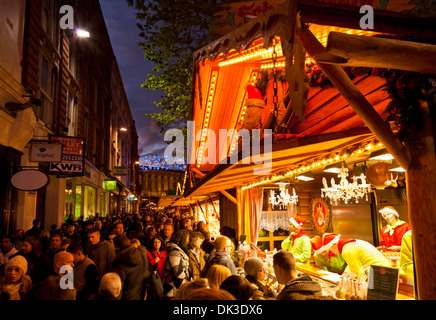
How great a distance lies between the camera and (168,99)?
17.7 metres

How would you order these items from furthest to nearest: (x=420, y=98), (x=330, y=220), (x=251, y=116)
→ (x=330, y=220) < (x=251, y=116) < (x=420, y=98)

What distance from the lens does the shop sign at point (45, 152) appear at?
950cm

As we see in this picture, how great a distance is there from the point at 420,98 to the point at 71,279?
16.0ft

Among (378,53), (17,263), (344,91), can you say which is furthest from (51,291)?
Result: (378,53)

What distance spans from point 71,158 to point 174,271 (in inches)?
300

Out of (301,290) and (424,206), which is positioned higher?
(424,206)

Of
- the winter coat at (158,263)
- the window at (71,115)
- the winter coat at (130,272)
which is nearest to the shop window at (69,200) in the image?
the window at (71,115)

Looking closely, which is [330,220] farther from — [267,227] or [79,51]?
[79,51]

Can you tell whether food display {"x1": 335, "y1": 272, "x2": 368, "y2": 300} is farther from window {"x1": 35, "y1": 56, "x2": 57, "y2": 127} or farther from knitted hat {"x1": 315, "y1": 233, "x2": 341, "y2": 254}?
window {"x1": 35, "y1": 56, "x2": 57, "y2": 127}

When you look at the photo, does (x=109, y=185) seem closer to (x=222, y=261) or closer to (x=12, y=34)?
(x=12, y=34)

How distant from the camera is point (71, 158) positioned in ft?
35.9

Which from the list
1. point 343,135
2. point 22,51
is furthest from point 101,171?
point 343,135

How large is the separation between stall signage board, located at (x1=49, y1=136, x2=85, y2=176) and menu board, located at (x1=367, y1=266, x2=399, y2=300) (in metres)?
9.91

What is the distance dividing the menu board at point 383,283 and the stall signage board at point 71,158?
9.91 meters
